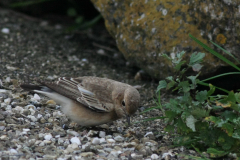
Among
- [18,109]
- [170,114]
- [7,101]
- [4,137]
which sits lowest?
[4,137]

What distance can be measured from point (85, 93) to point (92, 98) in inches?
4.3

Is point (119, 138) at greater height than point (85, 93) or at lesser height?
lesser

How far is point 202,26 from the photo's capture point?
520cm

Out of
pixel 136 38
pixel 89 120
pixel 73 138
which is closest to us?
pixel 73 138

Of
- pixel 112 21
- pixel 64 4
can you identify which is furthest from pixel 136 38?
pixel 64 4

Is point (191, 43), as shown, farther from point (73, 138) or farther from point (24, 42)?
point (24, 42)

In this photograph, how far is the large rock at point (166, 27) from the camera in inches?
198

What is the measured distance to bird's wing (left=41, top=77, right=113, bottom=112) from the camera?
4.34m

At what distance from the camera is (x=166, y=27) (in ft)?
17.9

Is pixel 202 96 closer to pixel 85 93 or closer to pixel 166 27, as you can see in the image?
pixel 85 93

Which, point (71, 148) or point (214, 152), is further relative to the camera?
point (71, 148)

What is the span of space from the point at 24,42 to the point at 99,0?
1.84 m

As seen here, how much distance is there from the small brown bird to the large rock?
1244 millimetres

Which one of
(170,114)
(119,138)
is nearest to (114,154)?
(119,138)
